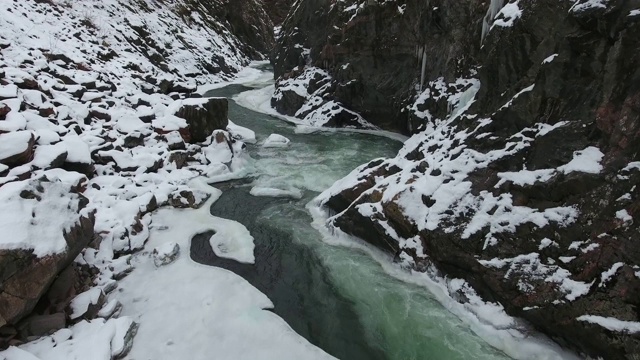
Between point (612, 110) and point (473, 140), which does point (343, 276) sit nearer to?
point (473, 140)

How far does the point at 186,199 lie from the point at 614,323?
9.09m

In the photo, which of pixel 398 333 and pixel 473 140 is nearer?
pixel 398 333

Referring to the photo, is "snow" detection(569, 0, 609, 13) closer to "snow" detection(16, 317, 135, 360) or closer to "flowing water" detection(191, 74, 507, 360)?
"flowing water" detection(191, 74, 507, 360)

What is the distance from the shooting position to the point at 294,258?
816cm

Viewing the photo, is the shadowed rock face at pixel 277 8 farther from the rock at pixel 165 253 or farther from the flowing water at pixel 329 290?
the rock at pixel 165 253

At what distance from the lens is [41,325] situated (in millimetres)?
5410

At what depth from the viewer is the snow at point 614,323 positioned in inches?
191

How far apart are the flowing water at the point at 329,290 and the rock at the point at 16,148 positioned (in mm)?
4042

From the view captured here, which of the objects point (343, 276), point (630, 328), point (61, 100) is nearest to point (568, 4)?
point (630, 328)

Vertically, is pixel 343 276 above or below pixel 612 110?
below

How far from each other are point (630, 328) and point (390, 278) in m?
3.64

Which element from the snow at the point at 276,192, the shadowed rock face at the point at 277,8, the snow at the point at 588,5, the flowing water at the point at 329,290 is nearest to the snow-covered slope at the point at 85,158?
the flowing water at the point at 329,290

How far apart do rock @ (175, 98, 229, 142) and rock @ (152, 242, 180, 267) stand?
6.67 m

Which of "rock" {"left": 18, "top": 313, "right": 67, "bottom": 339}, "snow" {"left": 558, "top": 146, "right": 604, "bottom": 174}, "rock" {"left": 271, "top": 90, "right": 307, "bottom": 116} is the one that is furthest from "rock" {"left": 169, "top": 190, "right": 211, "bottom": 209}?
"rock" {"left": 271, "top": 90, "right": 307, "bottom": 116}
